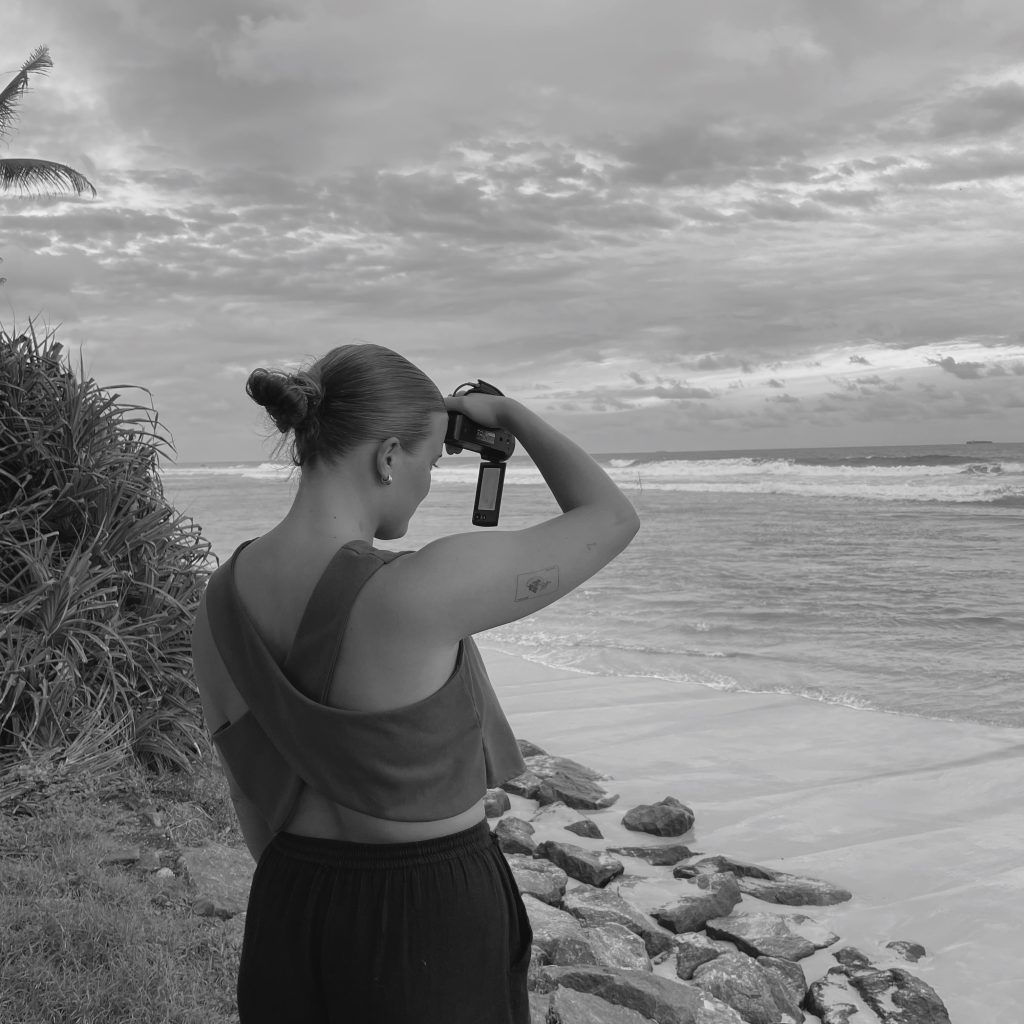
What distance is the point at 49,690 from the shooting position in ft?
16.5

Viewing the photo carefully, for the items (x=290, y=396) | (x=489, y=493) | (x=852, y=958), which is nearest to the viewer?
(x=290, y=396)

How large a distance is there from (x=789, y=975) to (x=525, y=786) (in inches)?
106

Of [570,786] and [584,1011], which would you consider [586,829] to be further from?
[584,1011]

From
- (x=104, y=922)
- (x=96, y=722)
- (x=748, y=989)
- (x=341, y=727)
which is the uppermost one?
(x=341, y=727)

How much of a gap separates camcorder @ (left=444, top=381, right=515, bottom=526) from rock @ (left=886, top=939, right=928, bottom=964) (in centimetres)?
354

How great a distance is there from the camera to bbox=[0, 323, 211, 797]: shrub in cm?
506

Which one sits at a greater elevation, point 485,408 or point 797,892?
point 485,408

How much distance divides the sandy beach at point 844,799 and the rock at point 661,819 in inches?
3.0

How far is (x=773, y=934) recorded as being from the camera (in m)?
4.65

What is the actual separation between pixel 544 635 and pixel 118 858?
7.60m

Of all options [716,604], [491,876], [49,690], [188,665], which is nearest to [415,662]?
[491,876]

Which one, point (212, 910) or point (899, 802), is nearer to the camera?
point (212, 910)

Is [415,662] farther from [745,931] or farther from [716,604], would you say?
[716,604]

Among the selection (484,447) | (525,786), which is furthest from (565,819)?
(484,447)
